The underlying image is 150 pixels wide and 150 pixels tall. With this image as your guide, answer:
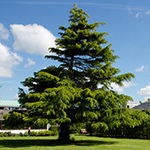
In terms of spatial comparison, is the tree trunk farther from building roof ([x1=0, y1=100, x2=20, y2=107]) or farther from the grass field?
building roof ([x1=0, y1=100, x2=20, y2=107])

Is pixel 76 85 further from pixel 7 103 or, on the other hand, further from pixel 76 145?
pixel 7 103

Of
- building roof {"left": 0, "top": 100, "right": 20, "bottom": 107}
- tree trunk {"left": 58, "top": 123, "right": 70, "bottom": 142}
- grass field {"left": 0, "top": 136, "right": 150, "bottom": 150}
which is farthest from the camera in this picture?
building roof {"left": 0, "top": 100, "right": 20, "bottom": 107}

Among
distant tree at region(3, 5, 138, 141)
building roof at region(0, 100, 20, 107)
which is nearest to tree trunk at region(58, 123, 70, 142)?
distant tree at region(3, 5, 138, 141)

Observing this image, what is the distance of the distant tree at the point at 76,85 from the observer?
639 inches

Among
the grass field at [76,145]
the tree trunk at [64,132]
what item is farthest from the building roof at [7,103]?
the tree trunk at [64,132]

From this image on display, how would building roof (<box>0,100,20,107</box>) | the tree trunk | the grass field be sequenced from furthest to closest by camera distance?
building roof (<box>0,100,20,107</box>), the tree trunk, the grass field

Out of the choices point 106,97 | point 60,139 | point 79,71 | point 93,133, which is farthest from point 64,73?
point 93,133

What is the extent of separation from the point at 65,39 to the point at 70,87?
5382mm

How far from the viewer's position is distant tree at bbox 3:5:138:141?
53.2 ft

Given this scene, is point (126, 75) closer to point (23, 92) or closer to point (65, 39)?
point (65, 39)

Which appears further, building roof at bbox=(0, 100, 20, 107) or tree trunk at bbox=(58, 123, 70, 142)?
building roof at bbox=(0, 100, 20, 107)

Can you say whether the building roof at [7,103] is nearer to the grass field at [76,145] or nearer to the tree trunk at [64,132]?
the grass field at [76,145]

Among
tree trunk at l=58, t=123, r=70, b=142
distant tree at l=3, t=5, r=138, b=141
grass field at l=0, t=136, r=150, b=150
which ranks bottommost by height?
grass field at l=0, t=136, r=150, b=150

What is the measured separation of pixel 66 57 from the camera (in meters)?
20.9
